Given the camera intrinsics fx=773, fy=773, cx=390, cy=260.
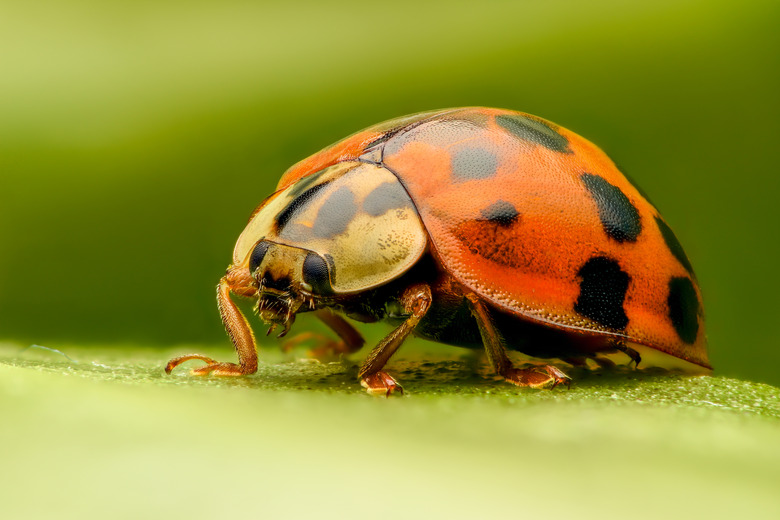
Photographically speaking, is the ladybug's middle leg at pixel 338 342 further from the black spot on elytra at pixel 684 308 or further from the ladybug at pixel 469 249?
the black spot on elytra at pixel 684 308

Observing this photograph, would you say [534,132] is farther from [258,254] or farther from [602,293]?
[258,254]

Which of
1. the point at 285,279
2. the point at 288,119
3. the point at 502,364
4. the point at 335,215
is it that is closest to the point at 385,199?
the point at 335,215

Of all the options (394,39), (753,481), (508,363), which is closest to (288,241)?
(508,363)

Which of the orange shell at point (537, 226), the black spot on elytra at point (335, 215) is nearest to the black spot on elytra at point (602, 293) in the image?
the orange shell at point (537, 226)

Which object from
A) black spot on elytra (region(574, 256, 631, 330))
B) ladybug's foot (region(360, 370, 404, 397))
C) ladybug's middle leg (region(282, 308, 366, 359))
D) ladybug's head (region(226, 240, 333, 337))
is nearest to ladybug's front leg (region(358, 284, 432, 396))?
ladybug's foot (region(360, 370, 404, 397))

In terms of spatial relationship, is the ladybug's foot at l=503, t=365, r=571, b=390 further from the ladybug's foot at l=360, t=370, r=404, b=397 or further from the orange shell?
the ladybug's foot at l=360, t=370, r=404, b=397

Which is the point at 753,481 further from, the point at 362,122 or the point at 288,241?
the point at 362,122

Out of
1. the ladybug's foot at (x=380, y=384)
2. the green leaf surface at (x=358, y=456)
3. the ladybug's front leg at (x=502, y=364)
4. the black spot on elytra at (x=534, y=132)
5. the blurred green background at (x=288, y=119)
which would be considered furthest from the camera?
the blurred green background at (x=288, y=119)
